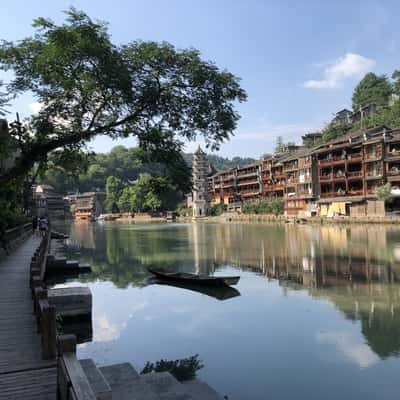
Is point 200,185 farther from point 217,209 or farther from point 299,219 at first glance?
point 299,219

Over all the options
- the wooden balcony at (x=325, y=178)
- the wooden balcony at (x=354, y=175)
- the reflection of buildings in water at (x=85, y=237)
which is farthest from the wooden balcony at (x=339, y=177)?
the reflection of buildings in water at (x=85, y=237)

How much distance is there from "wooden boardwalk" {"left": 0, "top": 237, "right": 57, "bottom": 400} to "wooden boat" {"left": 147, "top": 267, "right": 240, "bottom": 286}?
9312 millimetres

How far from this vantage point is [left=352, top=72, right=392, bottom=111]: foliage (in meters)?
117

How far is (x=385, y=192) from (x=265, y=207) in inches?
1391

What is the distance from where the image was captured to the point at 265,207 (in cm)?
9612

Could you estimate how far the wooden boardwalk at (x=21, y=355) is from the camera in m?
6.93

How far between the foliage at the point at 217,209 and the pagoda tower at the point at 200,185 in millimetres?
2726

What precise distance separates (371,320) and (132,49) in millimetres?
13115

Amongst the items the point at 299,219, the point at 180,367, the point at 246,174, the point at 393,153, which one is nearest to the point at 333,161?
the point at 393,153

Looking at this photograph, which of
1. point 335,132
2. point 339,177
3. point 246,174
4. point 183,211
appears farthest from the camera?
point 183,211

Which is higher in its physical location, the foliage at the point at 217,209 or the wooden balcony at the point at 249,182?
the wooden balcony at the point at 249,182

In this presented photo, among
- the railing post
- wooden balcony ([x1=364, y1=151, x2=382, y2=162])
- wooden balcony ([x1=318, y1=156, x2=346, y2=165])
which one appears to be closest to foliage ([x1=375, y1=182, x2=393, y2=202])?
wooden balcony ([x1=364, y1=151, x2=382, y2=162])

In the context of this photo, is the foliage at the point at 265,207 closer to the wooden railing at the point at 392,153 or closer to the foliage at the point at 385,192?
the wooden railing at the point at 392,153

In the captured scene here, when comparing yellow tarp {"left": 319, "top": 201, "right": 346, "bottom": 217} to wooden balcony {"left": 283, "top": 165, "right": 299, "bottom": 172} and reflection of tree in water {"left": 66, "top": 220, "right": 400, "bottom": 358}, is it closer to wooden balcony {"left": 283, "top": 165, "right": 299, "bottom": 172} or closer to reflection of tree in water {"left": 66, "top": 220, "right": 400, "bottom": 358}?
wooden balcony {"left": 283, "top": 165, "right": 299, "bottom": 172}
